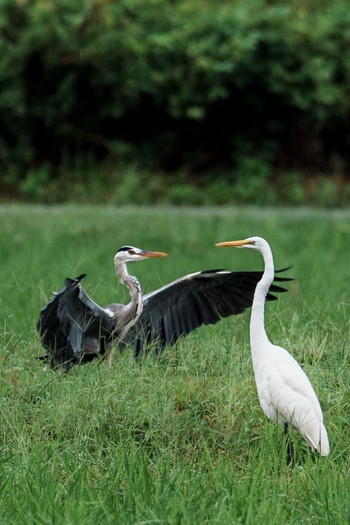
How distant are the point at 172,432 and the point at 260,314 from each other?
75 centimetres

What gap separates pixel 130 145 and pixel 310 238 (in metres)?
5.52

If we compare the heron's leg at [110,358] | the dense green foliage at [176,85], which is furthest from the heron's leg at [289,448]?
the dense green foliage at [176,85]

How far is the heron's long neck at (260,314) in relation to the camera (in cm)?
471

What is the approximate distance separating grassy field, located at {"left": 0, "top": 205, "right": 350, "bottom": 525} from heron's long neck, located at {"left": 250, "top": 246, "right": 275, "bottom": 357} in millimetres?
377

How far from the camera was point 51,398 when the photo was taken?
5316mm

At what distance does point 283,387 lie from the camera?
4.64 meters

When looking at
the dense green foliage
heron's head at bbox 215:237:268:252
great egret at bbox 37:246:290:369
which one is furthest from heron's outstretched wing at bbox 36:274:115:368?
the dense green foliage

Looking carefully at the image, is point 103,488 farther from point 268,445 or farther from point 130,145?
point 130,145

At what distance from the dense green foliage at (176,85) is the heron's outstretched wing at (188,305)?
1020cm

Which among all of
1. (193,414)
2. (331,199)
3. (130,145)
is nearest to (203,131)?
(130,145)

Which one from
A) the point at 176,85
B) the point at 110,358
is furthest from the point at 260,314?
the point at 176,85

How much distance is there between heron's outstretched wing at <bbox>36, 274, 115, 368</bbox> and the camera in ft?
17.6

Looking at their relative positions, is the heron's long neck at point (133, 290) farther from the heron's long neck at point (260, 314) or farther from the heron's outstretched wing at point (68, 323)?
the heron's long neck at point (260, 314)

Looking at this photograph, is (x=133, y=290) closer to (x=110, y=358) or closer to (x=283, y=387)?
(x=110, y=358)
